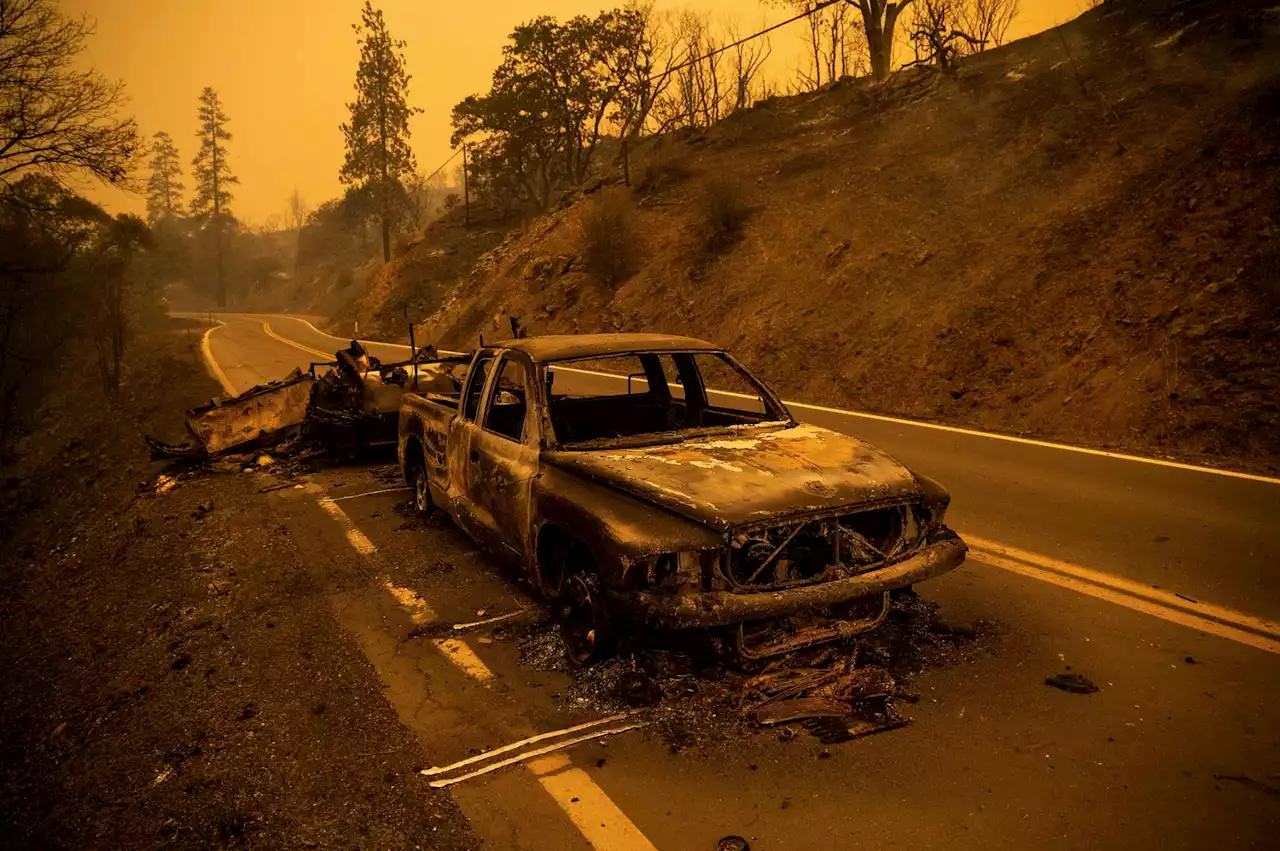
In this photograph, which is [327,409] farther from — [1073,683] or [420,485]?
[1073,683]

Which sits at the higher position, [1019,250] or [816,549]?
[1019,250]

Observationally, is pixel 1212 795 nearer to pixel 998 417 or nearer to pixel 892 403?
pixel 998 417

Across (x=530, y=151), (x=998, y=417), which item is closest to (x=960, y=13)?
(x=530, y=151)

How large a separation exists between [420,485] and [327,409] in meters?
2.91

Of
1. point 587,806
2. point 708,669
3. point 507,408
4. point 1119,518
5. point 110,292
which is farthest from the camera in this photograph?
point 110,292

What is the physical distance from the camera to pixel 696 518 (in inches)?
127

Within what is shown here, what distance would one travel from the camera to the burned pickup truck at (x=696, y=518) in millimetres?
3195

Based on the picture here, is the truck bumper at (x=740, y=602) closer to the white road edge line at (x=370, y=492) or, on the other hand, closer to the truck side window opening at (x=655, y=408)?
the truck side window opening at (x=655, y=408)

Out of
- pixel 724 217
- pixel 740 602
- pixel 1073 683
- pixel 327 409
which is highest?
pixel 724 217

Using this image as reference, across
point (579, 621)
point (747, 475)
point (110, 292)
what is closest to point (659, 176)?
point (110, 292)

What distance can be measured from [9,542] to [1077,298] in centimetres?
1673

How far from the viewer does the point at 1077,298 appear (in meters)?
11.6

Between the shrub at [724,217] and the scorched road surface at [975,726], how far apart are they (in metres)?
16.1

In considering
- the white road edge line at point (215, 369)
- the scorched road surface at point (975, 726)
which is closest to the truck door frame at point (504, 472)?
the scorched road surface at point (975, 726)
